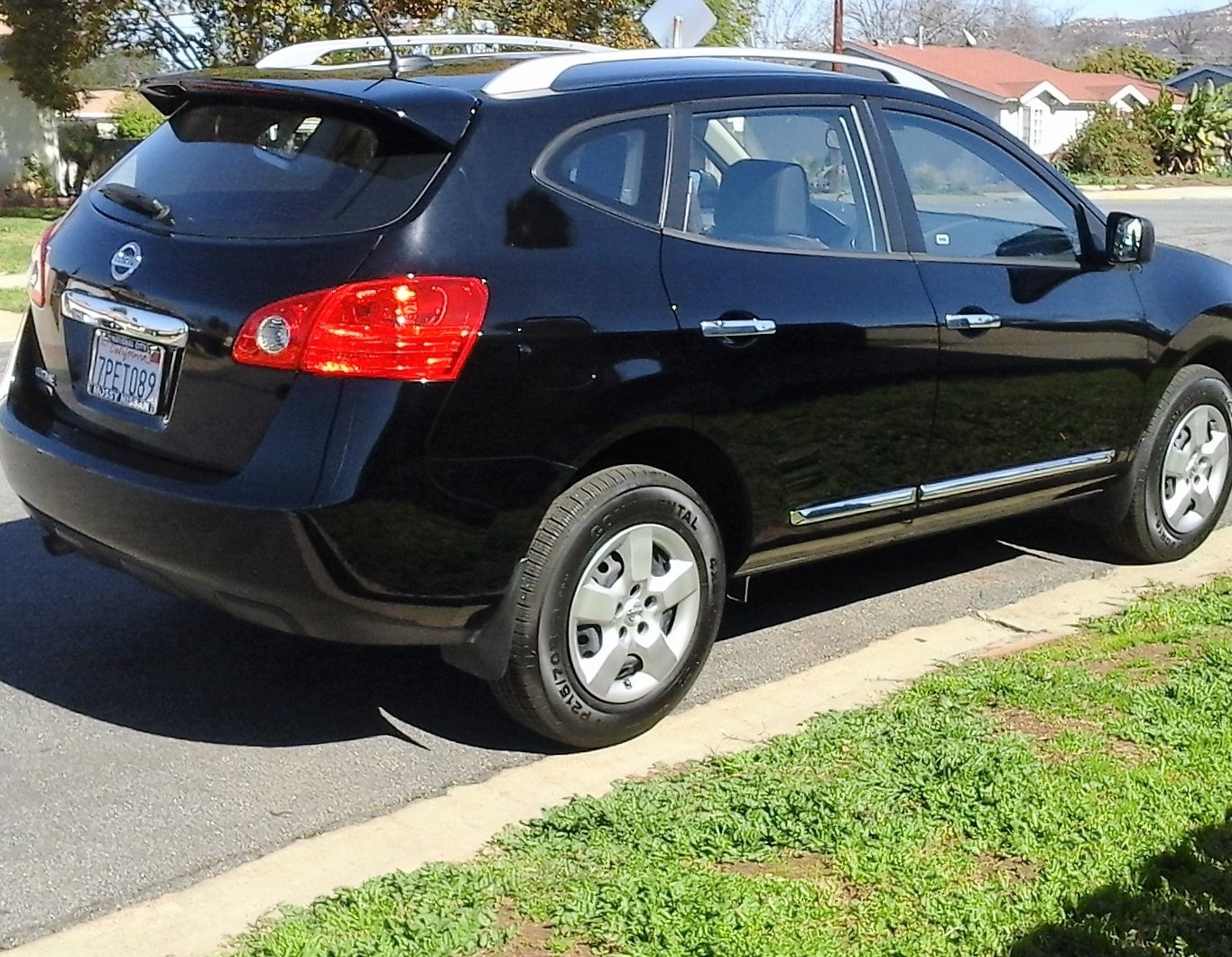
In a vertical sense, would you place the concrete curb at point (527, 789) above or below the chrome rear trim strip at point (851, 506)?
below

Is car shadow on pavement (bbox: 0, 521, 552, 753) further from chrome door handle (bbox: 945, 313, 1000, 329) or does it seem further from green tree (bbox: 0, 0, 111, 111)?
green tree (bbox: 0, 0, 111, 111)

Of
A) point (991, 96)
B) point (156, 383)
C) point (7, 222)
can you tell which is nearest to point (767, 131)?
point (156, 383)

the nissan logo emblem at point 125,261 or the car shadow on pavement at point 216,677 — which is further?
the car shadow on pavement at point 216,677

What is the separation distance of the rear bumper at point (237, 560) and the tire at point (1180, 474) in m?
3.05

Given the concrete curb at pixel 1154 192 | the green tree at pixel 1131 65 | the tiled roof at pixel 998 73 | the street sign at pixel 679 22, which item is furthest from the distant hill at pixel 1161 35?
the street sign at pixel 679 22

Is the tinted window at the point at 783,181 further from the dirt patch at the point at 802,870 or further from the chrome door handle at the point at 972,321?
the dirt patch at the point at 802,870

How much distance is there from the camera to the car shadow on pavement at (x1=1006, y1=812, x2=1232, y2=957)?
3309mm

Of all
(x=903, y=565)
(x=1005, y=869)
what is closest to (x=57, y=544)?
(x=1005, y=869)

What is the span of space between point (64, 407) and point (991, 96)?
5764cm

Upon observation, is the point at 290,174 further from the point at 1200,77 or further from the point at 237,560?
the point at 1200,77

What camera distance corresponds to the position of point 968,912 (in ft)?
11.3

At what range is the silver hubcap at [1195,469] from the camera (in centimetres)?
624

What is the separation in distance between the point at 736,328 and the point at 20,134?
2914cm

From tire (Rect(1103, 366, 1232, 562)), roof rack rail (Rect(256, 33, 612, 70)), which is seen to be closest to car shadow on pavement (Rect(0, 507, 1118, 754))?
tire (Rect(1103, 366, 1232, 562))
